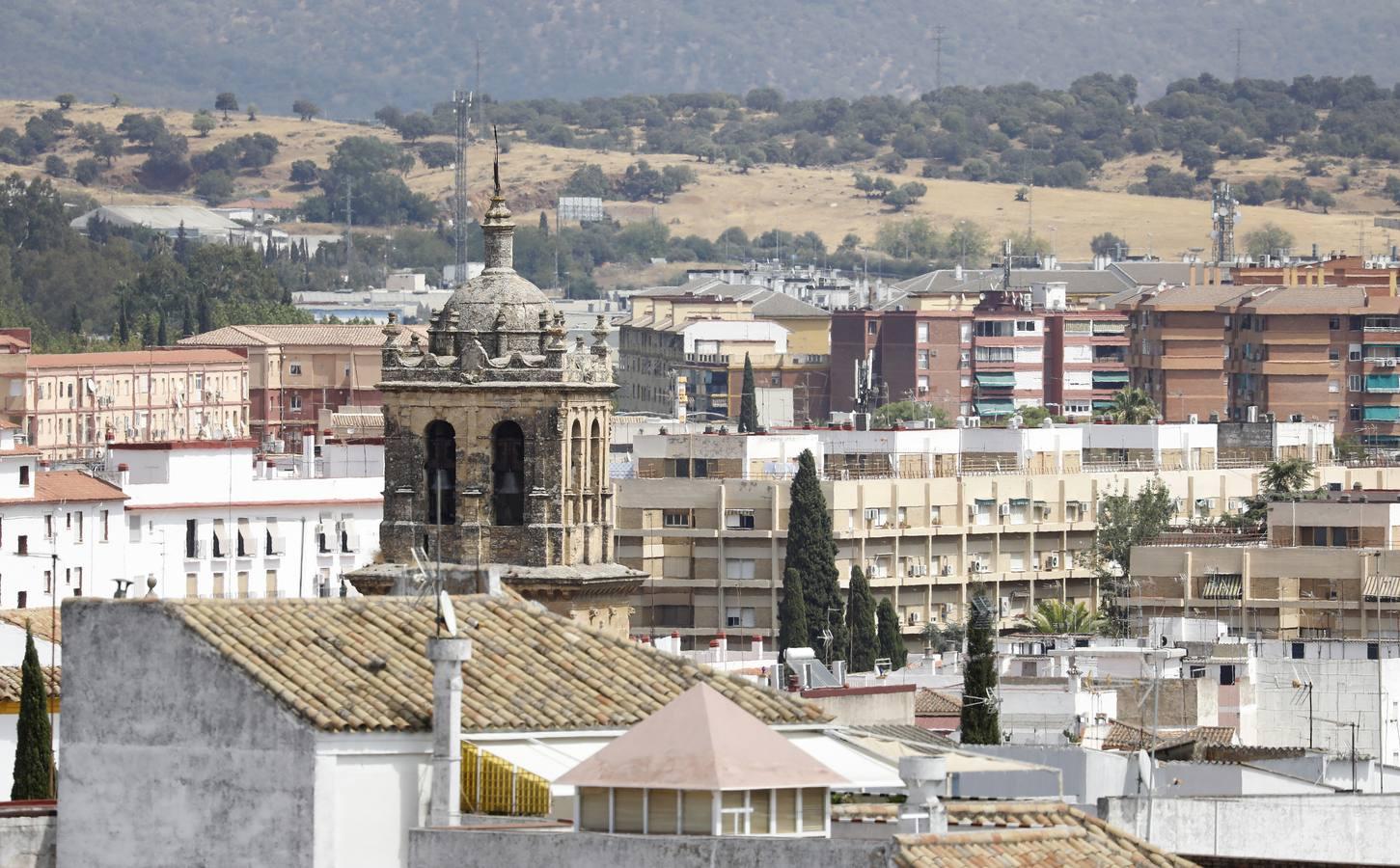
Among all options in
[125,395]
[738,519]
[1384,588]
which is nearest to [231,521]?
[1384,588]

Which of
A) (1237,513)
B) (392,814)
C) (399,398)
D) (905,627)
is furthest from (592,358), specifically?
(1237,513)

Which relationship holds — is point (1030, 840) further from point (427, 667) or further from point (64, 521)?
point (64, 521)

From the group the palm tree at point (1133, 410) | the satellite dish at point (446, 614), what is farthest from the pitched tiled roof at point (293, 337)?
the satellite dish at point (446, 614)

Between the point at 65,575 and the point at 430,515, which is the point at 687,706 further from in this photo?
the point at 65,575

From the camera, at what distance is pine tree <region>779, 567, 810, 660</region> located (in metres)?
93.5

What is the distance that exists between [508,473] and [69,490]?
132 ft

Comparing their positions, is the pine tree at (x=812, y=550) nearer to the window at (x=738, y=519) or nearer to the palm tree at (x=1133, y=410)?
the window at (x=738, y=519)

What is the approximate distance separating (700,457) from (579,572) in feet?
234

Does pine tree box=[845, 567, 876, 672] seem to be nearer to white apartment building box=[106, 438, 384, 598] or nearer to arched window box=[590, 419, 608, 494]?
white apartment building box=[106, 438, 384, 598]

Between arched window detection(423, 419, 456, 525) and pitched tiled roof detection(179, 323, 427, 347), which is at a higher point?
pitched tiled roof detection(179, 323, 427, 347)

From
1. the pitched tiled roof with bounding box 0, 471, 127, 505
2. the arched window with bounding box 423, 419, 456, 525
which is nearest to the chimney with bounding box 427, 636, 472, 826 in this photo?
the arched window with bounding box 423, 419, 456, 525

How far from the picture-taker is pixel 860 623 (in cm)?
9338

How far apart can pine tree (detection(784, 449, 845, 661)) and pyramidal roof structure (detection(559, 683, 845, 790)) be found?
72.3m

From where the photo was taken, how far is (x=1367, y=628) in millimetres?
82688
